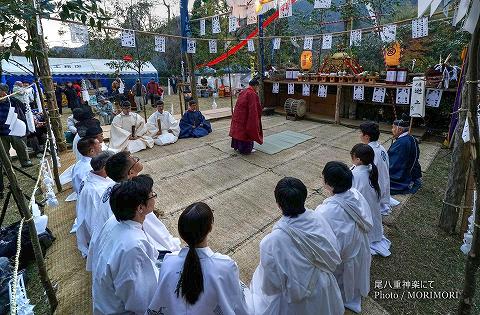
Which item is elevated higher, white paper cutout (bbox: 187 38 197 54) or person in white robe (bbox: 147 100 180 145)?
white paper cutout (bbox: 187 38 197 54)

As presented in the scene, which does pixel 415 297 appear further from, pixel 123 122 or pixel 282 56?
pixel 282 56

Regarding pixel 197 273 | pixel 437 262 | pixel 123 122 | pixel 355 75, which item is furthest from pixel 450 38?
pixel 197 273

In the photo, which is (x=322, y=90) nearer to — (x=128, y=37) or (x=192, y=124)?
(x=192, y=124)

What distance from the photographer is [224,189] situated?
211 inches

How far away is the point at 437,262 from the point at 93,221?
4022mm

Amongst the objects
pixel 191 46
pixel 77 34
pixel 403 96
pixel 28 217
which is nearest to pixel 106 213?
pixel 28 217

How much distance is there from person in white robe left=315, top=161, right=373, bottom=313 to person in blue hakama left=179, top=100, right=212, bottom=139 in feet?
22.4

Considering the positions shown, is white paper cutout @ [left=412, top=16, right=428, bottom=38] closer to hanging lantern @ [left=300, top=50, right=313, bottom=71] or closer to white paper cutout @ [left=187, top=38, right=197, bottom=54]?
hanging lantern @ [left=300, top=50, right=313, bottom=71]

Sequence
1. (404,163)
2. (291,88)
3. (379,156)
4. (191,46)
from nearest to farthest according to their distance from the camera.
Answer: (379,156) < (404,163) < (191,46) < (291,88)

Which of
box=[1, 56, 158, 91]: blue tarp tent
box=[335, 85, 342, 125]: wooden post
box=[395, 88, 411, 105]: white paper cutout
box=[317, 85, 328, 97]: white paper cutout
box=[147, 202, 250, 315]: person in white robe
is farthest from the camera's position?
box=[1, 56, 158, 91]: blue tarp tent

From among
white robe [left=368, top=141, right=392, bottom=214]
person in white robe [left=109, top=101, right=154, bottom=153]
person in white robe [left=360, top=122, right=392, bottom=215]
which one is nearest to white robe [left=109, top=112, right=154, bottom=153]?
person in white robe [left=109, top=101, right=154, bottom=153]

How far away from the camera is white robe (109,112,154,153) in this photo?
25.6 feet

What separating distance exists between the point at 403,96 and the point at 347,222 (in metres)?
7.32

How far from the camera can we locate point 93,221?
10.3 ft
